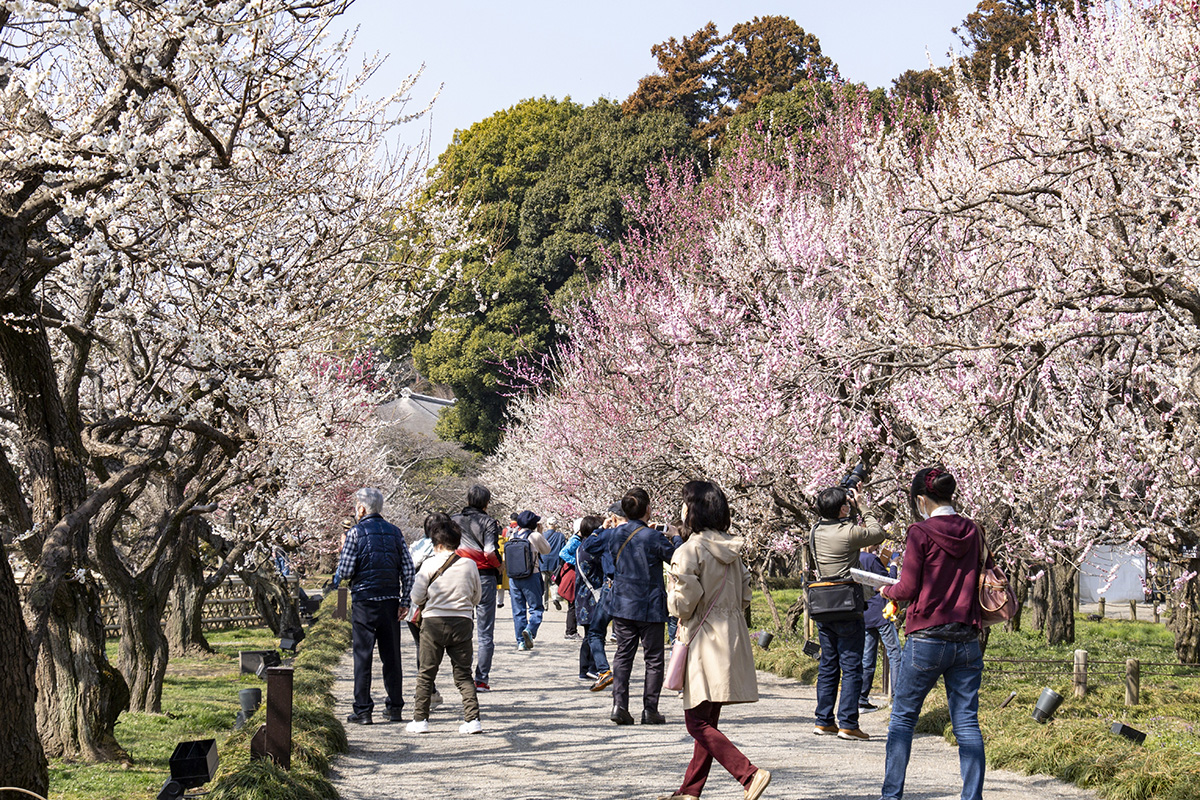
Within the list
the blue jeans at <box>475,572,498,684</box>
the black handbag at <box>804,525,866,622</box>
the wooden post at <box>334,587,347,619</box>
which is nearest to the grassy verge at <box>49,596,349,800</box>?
the blue jeans at <box>475,572,498,684</box>

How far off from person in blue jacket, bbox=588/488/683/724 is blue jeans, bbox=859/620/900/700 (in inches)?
71.9

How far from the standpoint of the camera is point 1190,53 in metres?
Answer: 8.02

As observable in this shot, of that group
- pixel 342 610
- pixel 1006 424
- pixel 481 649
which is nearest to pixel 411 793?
pixel 481 649

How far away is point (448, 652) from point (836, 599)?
302cm

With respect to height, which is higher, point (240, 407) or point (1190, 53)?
point (1190, 53)

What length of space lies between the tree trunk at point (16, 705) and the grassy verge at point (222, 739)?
2.99 feet

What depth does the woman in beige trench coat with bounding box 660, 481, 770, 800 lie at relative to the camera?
5.82 m

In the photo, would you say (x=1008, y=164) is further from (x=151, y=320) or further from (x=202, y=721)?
(x=202, y=721)

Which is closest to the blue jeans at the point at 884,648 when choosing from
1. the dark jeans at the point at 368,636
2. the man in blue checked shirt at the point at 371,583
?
the man in blue checked shirt at the point at 371,583

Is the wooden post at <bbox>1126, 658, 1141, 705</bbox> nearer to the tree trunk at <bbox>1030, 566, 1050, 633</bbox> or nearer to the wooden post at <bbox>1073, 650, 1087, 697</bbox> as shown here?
the wooden post at <bbox>1073, 650, 1087, 697</bbox>

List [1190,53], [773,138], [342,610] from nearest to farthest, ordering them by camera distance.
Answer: [1190,53]
[342,610]
[773,138]

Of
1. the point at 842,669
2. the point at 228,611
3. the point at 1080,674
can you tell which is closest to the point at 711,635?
the point at 842,669

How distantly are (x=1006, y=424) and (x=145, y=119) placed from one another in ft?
23.6

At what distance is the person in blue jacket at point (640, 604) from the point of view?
347 inches
